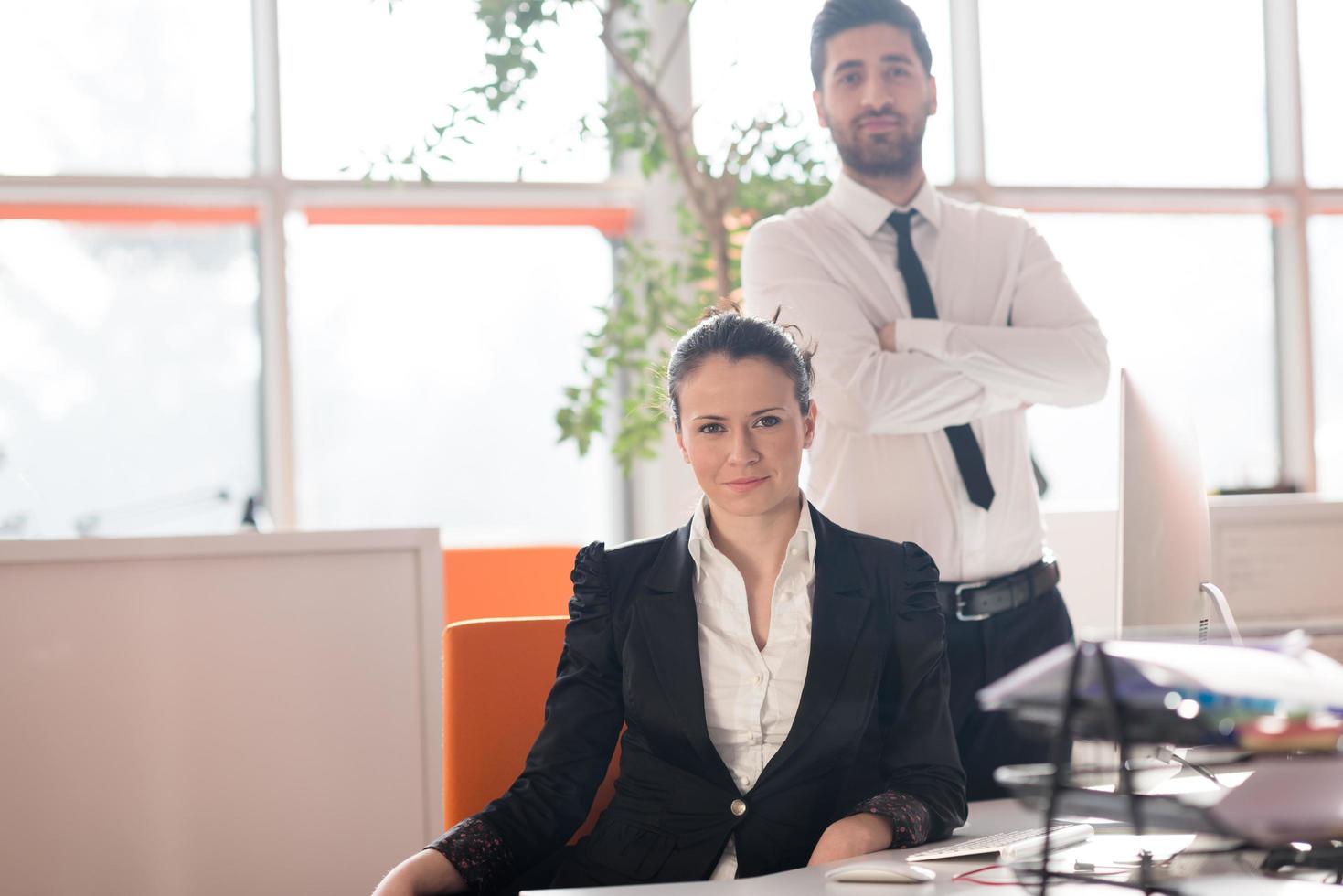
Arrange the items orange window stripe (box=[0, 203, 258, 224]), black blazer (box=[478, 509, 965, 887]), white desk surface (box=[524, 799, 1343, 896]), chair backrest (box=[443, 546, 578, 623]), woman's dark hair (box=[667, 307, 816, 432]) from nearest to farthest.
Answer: white desk surface (box=[524, 799, 1343, 896]) → black blazer (box=[478, 509, 965, 887]) → woman's dark hair (box=[667, 307, 816, 432]) → chair backrest (box=[443, 546, 578, 623]) → orange window stripe (box=[0, 203, 258, 224])

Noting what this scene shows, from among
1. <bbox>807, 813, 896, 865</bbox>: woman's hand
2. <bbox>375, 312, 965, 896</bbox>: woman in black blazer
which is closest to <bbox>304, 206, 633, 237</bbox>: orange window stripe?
<bbox>375, 312, 965, 896</bbox>: woman in black blazer

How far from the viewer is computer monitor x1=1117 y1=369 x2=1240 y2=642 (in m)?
1.40

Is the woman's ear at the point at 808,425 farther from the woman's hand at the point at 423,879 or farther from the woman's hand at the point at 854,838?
the woman's hand at the point at 423,879

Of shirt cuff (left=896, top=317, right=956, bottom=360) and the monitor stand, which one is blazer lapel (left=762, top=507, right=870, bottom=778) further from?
shirt cuff (left=896, top=317, right=956, bottom=360)

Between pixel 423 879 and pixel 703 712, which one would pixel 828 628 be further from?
pixel 423 879

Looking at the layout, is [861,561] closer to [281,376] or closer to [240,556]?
[240,556]

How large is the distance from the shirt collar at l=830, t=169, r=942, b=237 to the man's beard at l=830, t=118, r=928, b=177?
35 mm

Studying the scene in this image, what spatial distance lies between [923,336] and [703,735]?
0.89 metres

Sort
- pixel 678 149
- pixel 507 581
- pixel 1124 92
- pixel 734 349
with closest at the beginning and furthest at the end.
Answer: pixel 734 349 → pixel 678 149 → pixel 507 581 → pixel 1124 92

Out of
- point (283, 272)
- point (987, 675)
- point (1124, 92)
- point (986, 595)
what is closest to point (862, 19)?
point (986, 595)

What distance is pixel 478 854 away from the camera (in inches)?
58.4

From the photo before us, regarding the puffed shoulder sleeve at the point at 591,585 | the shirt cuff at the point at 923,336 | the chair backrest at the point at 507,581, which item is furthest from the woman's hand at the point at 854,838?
the chair backrest at the point at 507,581

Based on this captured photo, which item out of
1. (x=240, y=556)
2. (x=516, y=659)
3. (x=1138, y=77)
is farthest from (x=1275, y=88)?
(x=516, y=659)

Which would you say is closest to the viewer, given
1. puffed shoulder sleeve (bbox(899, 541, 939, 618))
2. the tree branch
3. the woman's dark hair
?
puffed shoulder sleeve (bbox(899, 541, 939, 618))
